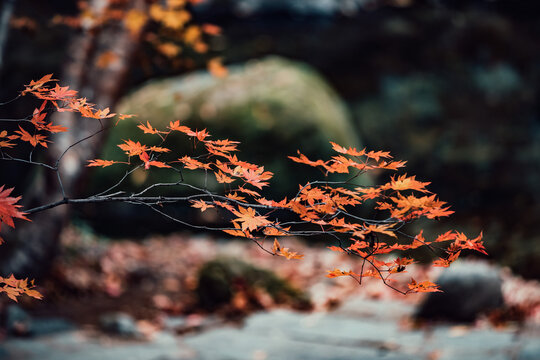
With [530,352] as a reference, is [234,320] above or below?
above

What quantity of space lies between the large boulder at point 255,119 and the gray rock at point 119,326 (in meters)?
3.39

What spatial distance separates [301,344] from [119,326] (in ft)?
5.47

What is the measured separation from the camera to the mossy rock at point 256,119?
809cm

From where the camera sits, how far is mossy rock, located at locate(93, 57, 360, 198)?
8.09 m

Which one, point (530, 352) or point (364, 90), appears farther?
point (364, 90)

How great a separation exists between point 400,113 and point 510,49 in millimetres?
2610

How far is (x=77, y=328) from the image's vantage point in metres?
4.48

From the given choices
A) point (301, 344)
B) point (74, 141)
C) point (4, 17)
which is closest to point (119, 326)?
point (301, 344)

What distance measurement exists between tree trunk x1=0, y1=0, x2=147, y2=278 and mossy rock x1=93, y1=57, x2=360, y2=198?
2.75m

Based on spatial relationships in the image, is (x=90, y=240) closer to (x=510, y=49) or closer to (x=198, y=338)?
(x=198, y=338)

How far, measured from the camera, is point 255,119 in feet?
27.2

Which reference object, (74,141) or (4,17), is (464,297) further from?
(4,17)

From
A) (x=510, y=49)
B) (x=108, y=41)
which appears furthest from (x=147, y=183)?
(x=510, y=49)

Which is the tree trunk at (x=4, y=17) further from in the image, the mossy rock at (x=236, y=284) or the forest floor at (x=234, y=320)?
the mossy rock at (x=236, y=284)
